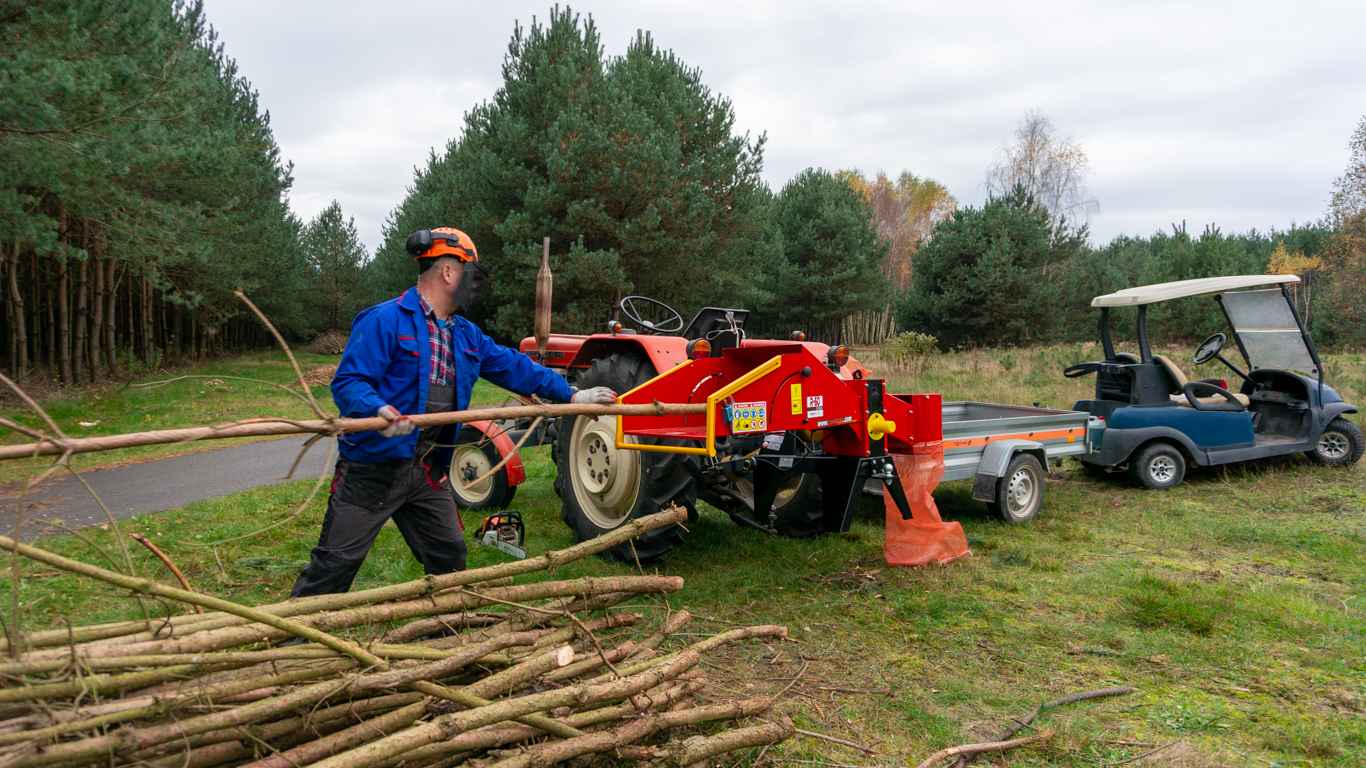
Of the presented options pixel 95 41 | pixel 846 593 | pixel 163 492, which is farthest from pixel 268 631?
pixel 95 41

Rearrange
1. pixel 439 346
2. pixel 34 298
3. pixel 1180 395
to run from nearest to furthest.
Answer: pixel 439 346, pixel 1180 395, pixel 34 298

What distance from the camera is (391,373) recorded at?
134 inches

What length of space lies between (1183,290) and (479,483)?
654cm

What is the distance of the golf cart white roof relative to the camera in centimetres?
778

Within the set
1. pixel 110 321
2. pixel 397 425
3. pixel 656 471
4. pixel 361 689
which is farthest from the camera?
pixel 110 321

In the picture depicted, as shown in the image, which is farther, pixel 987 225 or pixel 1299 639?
pixel 987 225

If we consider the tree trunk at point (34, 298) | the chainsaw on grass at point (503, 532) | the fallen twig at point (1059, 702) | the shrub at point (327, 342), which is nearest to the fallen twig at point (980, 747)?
the fallen twig at point (1059, 702)

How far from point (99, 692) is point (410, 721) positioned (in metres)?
0.76

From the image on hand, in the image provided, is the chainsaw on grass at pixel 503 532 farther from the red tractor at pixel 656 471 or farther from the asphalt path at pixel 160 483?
the asphalt path at pixel 160 483

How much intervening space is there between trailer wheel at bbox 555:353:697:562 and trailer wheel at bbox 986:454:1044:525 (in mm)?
2562

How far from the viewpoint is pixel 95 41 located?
10188 millimetres

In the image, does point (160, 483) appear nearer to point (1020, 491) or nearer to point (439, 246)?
point (439, 246)

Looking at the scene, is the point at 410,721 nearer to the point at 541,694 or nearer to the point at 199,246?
the point at 541,694

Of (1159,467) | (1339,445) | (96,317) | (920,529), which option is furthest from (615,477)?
(96,317)
